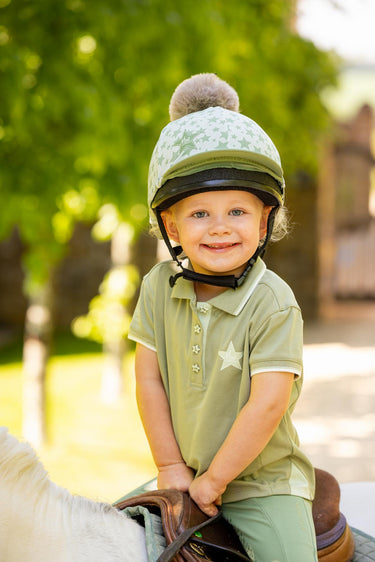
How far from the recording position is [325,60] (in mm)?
7266

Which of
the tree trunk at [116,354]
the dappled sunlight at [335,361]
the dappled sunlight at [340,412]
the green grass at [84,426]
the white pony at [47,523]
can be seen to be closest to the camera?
the white pony at [47,523]

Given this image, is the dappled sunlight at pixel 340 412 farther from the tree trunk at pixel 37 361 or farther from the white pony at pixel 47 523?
the white pony at pixel 47 523

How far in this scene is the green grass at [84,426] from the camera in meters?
5.80

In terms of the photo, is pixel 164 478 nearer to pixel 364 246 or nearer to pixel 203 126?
pixel 203 126

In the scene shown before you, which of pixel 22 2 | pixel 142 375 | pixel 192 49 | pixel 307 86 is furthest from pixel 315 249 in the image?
pixel 142 375

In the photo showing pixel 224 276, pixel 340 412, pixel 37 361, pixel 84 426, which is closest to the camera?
pixel 224 276

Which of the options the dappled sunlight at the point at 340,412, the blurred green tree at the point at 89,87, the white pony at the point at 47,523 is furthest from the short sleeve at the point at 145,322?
the dappled sunlight at the point at 340,412

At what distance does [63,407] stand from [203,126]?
6.92 meters

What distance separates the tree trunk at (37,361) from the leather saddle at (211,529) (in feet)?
15.6

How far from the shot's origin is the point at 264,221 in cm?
148

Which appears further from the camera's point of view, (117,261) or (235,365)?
(117,261)

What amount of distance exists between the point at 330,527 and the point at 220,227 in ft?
2.49

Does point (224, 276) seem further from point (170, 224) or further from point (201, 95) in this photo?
point (201, 95)

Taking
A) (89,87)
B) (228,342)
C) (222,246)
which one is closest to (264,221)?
(222,246)
